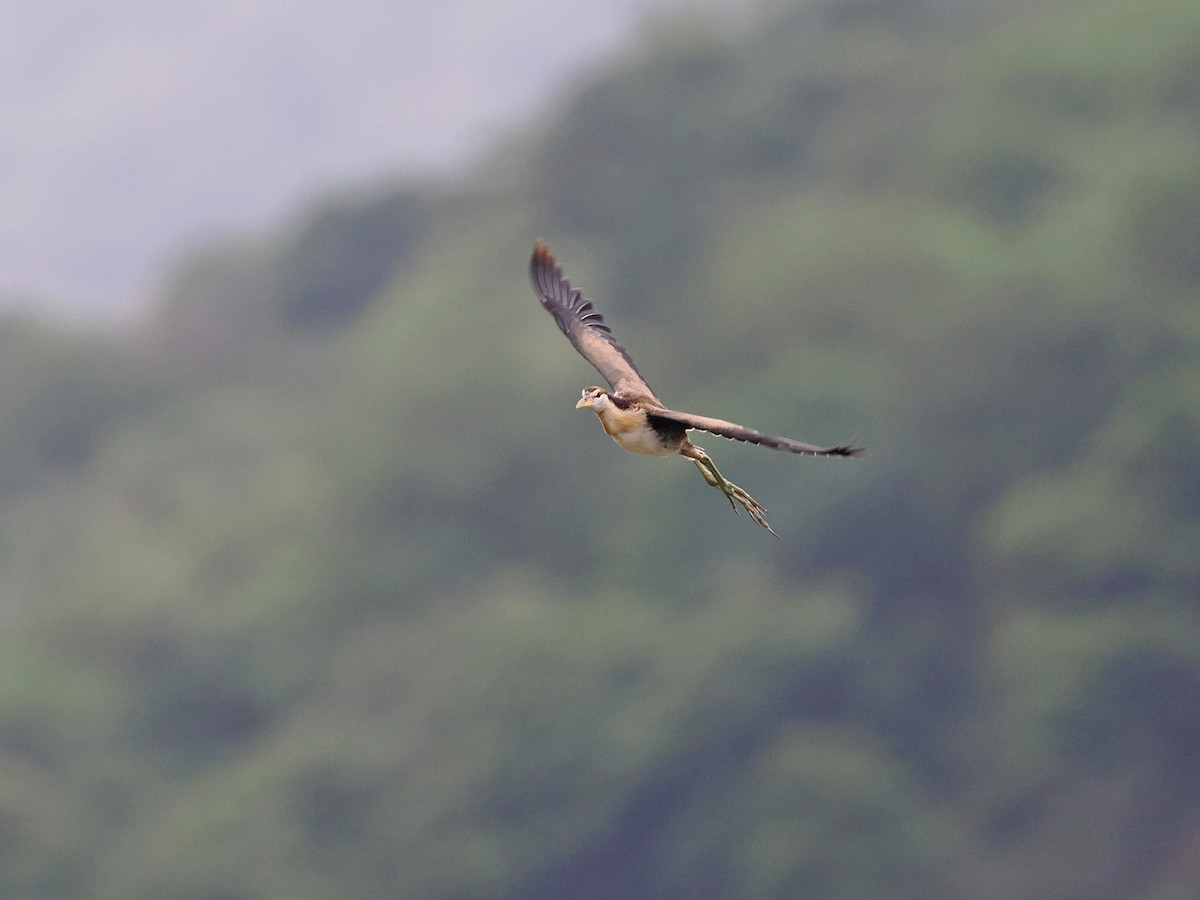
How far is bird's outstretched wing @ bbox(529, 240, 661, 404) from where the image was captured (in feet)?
47.0

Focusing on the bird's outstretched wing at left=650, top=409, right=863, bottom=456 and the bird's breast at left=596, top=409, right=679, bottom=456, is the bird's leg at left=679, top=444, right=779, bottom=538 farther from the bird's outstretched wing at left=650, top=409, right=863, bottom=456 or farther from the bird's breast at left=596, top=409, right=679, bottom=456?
the bird's outstretched wing at left=650, top=409, right=863, bottom=456

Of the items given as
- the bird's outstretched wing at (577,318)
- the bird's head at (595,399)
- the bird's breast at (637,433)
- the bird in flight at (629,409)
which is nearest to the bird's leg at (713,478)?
the bird in flight at (629,409)

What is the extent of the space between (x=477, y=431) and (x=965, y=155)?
1932cm

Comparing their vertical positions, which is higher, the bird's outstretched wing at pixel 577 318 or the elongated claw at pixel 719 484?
the bird's outstretched wing at pixel 577 318

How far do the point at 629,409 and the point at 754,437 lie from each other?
212 cm

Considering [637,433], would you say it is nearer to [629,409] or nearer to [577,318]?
[629,409]

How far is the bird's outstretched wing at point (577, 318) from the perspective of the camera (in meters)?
14.3

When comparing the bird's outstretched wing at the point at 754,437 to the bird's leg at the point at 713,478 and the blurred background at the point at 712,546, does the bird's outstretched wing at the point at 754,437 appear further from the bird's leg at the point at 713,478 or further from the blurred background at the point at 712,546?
the blurred background at the point at 712,546

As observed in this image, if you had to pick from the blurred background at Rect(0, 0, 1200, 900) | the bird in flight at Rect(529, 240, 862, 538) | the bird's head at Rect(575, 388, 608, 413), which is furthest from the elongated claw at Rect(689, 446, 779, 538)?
the blurred background at Rect(0, 0, 1200, 900)

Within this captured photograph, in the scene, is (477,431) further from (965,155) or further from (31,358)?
(31,358)

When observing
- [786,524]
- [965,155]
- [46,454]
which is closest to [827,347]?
[786,524]

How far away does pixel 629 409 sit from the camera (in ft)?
42.2

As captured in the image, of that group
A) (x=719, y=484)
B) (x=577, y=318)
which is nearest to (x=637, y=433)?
(x=719, y=484)

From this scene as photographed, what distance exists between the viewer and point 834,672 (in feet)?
207
